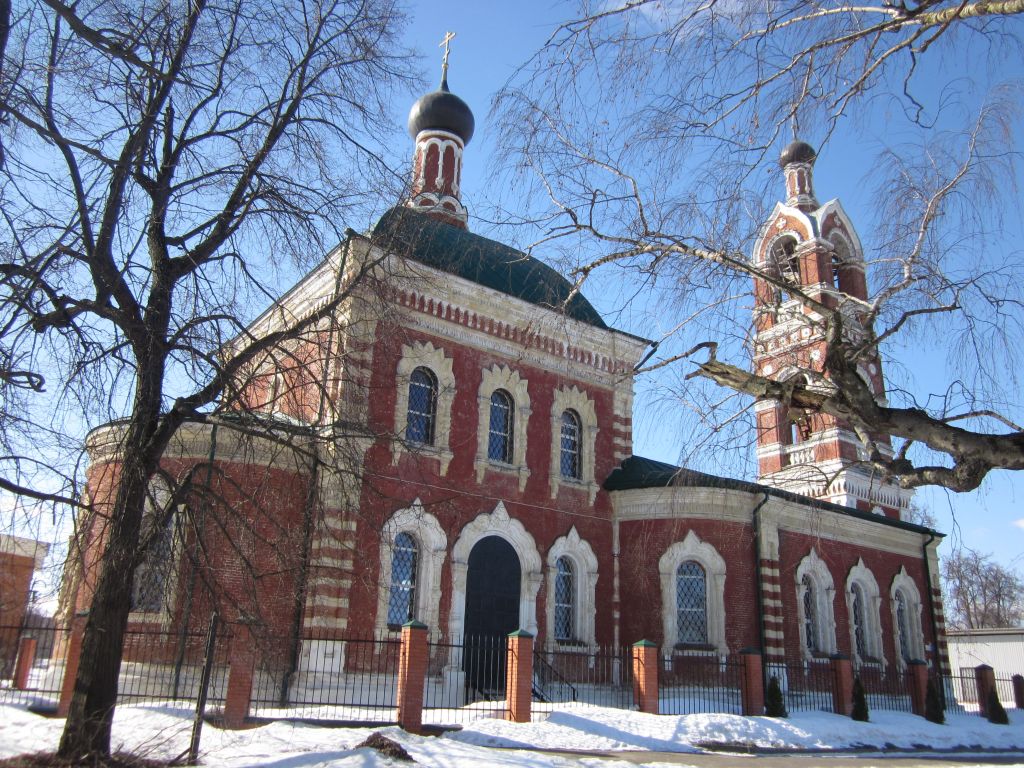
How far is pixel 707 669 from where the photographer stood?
707 inches

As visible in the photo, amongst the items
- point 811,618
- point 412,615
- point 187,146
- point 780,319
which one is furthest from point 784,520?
point 187,146

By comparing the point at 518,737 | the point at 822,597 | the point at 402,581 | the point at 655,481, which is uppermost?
the point at 655,481

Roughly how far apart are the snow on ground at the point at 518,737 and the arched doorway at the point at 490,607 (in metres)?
3.26

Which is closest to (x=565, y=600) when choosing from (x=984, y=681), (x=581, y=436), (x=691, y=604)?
(x=691, y=604)

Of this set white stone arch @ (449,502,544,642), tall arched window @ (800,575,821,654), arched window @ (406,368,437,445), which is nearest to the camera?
white stone arch @ (449,502,544,642)

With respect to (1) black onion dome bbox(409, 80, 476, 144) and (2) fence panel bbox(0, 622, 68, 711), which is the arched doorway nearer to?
(2) fence panel bbox(0, 622, 68, 711)

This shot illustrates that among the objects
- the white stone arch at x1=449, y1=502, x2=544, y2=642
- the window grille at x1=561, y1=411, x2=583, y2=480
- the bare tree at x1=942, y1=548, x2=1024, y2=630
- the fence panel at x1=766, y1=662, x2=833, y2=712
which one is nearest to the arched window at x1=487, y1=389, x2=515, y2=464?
the white stone arch at x1=449, y1=502, x2=544, y2=642

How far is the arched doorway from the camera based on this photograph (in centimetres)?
1691

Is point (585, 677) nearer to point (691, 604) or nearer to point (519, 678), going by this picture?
point (691, 604)

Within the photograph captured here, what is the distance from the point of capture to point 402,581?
16.8 meters

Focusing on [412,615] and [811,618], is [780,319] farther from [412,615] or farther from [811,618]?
[811,618]

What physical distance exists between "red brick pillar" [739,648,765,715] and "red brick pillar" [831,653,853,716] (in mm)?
2210

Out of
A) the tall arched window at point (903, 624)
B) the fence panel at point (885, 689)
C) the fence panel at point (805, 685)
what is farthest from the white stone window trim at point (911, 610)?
the fence panel at point (805, 685)

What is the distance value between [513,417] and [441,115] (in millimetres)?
10641
